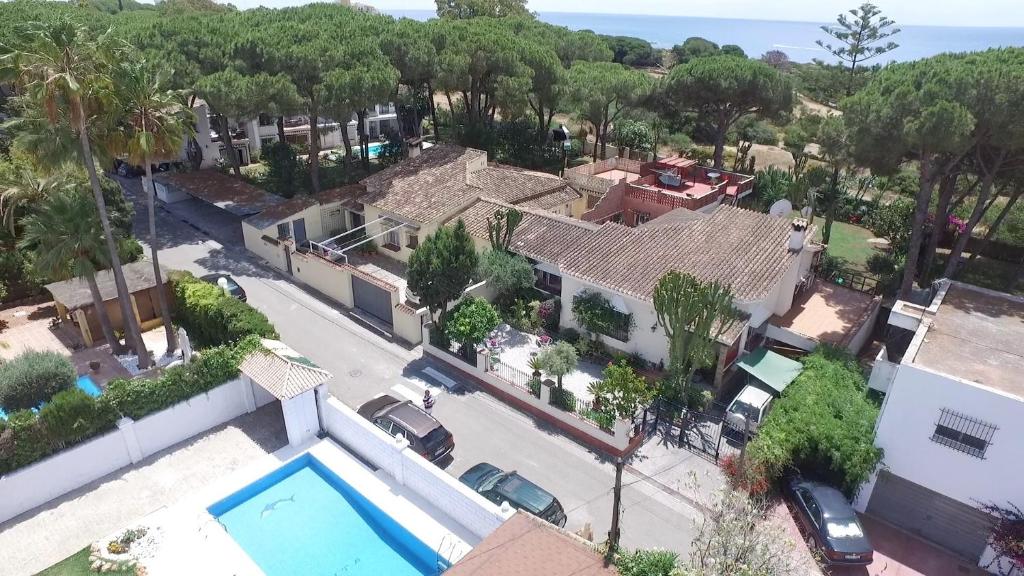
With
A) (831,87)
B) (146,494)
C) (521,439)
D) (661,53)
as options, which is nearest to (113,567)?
(146,494)

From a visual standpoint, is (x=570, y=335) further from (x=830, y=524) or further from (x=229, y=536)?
(x=229, y=536)

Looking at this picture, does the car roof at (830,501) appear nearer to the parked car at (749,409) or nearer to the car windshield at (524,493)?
the parked car at (749,409)

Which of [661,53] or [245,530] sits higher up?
[661,53]

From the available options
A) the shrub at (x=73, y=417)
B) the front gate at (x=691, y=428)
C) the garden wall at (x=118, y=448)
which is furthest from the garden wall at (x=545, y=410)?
the shrub at (x=73, y=417)

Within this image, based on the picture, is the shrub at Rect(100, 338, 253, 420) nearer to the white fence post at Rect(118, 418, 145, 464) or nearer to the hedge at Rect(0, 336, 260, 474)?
the hedge at Rect(0, 336, 260, 474)

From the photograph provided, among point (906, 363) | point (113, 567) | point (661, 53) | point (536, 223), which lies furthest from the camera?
point (661, 53)

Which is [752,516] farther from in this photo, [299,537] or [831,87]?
[831,87]
